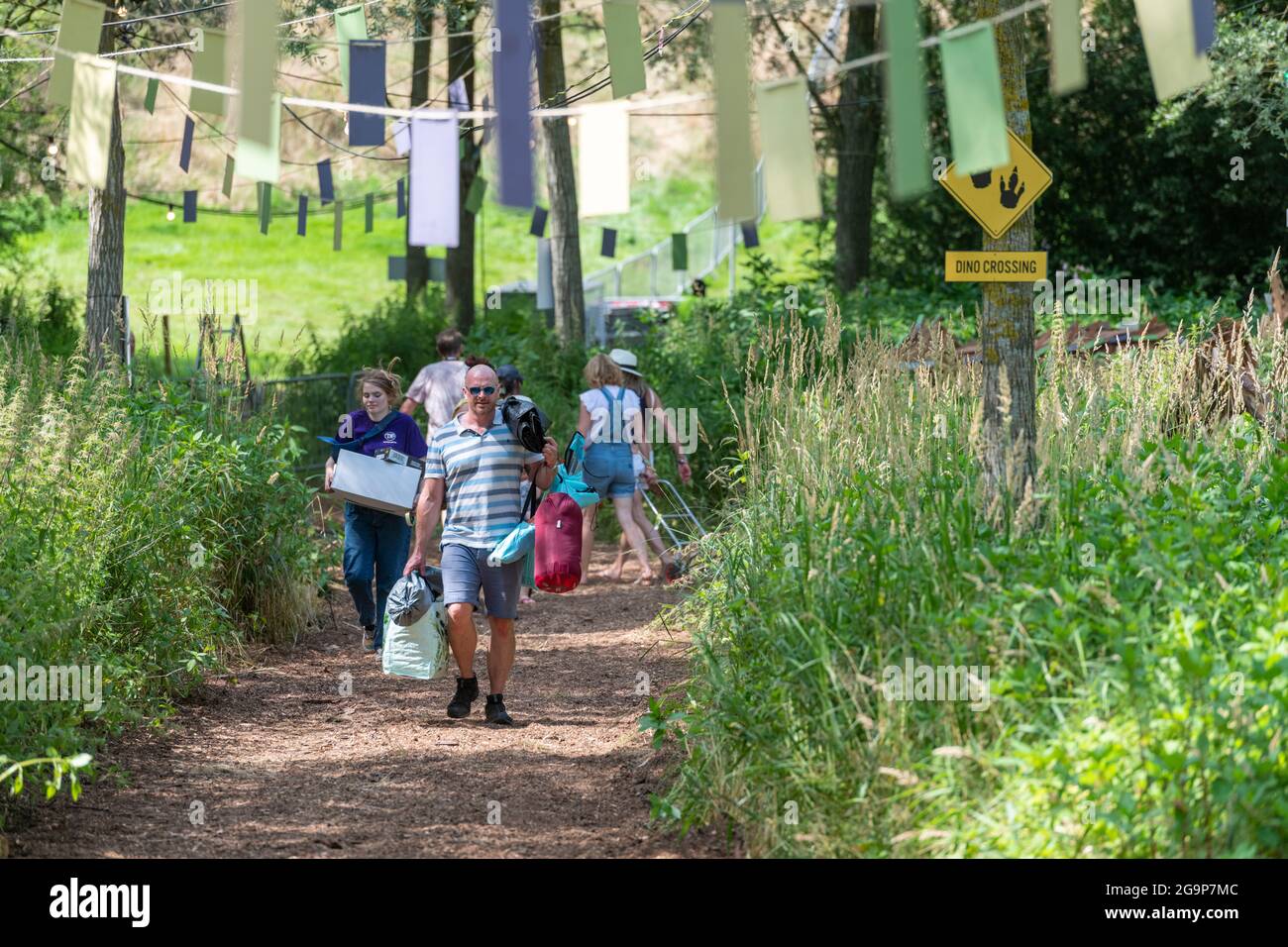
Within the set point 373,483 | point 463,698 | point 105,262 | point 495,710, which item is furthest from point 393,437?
point 105,262

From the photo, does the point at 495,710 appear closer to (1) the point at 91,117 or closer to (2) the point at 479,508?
(2) the point at 479,508

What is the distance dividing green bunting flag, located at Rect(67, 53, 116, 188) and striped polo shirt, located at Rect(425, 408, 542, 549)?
190 cm

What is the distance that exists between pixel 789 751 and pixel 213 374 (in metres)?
5.40

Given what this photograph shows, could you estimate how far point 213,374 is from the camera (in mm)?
9227

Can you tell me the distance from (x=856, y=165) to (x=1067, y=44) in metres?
16.2

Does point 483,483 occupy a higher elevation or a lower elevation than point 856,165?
lower

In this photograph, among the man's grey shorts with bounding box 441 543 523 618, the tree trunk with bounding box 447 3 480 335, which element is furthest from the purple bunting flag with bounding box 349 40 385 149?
the tree trunk with bounding box 447 3 480 335

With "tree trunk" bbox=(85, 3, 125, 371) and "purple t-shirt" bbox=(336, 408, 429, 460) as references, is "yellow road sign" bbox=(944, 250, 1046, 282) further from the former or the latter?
"tree trunk" bbox=(85, 3, 125, 371)

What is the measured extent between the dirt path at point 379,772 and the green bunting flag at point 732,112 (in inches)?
88.1

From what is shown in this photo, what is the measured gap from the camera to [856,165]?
2123 centimetres

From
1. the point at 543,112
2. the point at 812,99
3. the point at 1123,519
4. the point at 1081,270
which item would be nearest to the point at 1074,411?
the point at 1123,519

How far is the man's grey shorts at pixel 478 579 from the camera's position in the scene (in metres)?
7.02

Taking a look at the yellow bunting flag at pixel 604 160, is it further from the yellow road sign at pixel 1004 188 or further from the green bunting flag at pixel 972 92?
the green bunting flag at pixel 972 92

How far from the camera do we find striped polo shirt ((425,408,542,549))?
23.0 ft
